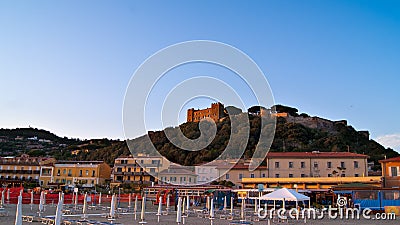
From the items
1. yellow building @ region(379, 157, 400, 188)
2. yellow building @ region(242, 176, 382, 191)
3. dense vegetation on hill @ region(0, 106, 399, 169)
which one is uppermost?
dense vegetation on hill @ region(0, 106, 399, 169)

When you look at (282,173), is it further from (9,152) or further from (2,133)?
(2,133)

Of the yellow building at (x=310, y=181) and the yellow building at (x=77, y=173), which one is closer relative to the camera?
the yellow building at (x=310, y=181)

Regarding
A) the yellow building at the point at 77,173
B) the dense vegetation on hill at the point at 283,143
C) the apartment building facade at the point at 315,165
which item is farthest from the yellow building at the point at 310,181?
the yellow building at the point at 77,173

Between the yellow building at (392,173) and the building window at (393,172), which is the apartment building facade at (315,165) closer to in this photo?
the yellow building at (392,173)

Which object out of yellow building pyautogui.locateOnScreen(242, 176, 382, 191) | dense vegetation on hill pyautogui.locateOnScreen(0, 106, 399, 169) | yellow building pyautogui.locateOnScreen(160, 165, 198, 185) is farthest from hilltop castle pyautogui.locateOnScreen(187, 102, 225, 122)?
yellow building pyautogui.locateOnScreen(242, 176, 382, 191)

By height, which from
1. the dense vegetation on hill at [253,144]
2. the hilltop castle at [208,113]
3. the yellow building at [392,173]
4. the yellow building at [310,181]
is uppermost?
the hilltop castle at [208,113]

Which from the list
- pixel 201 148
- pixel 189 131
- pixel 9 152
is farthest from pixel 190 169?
pixel 9 152

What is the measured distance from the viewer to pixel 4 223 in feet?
57.7

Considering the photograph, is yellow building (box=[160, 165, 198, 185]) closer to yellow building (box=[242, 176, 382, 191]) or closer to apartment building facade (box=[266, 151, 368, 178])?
apartment building facade (box=[266, 151, 368, 178])

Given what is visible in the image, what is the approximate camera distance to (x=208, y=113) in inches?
4865

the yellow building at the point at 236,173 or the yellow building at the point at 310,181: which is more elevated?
the yellow building at the point at 236,173

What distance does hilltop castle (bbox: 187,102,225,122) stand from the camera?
120319 mm

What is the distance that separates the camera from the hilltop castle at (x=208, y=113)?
4737 inches

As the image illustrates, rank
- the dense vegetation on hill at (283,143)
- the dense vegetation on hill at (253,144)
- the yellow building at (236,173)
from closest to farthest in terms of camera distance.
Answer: the yellow building at (236,173)
the dense vegetation on hill at (283,143)
the dense vegetation on hill at (253,144)
